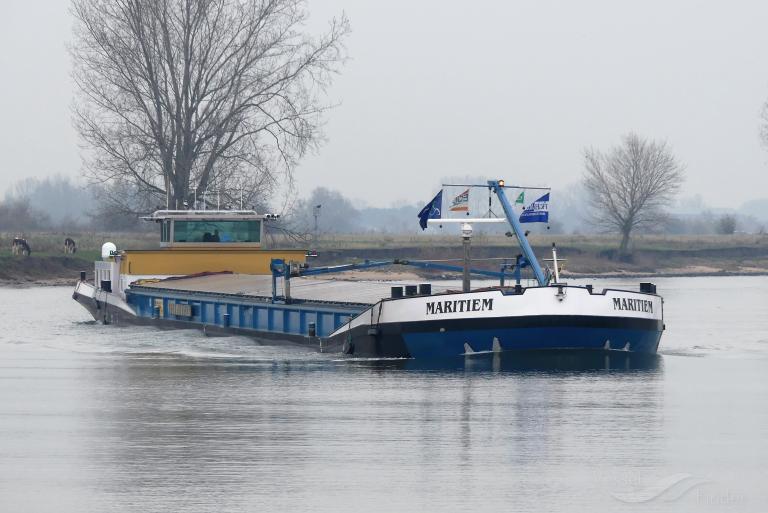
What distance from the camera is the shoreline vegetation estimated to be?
224 ft

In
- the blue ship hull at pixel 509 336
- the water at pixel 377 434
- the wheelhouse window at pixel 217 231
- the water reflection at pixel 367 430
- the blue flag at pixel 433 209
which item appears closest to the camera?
the water at pixel 377 434

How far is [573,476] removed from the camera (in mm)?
12383

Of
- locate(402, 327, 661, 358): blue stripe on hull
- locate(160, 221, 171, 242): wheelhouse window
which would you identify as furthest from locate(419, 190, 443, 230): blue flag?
locate(160, 221, 171, 242): wheelhouse window

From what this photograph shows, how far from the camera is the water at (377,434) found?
11.6 metres

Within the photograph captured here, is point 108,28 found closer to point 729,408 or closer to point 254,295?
point 254,295

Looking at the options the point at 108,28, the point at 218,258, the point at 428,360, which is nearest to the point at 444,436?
the point at 428,360

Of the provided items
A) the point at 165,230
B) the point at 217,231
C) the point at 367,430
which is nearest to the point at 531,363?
the point at 367,430

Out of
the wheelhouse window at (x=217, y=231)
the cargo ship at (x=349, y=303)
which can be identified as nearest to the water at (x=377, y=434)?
the cargo ship at (x=349, y=303)

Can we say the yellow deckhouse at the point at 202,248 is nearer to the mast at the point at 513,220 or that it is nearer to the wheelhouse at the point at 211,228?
the wheelhouse at the point at 211,228

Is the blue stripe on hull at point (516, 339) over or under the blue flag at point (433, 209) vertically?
under

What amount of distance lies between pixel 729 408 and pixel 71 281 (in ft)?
172

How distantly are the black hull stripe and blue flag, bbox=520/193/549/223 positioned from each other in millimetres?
2241

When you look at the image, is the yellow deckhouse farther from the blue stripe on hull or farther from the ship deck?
the blue stripe on hull

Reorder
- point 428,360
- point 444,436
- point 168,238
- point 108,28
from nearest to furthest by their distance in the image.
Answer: point 444,436
point 428,360
point 168,238
point 108,28
